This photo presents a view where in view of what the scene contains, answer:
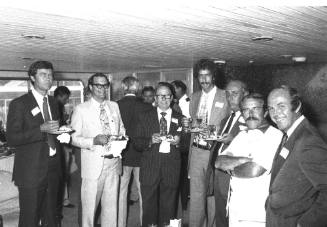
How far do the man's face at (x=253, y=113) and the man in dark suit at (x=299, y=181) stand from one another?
414 mm

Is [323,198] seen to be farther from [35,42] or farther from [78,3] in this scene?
[35,42]

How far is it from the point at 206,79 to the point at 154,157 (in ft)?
3.50

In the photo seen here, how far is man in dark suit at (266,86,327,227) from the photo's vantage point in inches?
80.7

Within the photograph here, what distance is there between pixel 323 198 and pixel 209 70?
6.51 ft

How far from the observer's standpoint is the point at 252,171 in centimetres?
252

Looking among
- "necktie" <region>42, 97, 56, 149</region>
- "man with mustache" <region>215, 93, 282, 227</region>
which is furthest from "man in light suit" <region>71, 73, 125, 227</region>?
"man with mustache" <region>215, 93, 282, 227</region>

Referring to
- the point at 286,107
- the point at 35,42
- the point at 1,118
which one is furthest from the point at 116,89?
the point at 286,107

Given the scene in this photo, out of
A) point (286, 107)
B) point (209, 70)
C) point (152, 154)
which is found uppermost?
point (209, 70)

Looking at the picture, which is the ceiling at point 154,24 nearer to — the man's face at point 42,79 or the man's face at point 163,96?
the man's face at point 42,79

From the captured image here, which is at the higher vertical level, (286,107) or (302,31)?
(302,31)

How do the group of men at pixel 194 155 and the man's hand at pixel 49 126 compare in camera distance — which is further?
the man's hand at pixel 49 126

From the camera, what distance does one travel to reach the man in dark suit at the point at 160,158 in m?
3.51

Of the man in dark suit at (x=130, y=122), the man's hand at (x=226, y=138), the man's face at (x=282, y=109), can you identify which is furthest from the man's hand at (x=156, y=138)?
the man's face at (x=282, y=109)

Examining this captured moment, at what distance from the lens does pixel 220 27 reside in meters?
2.84
